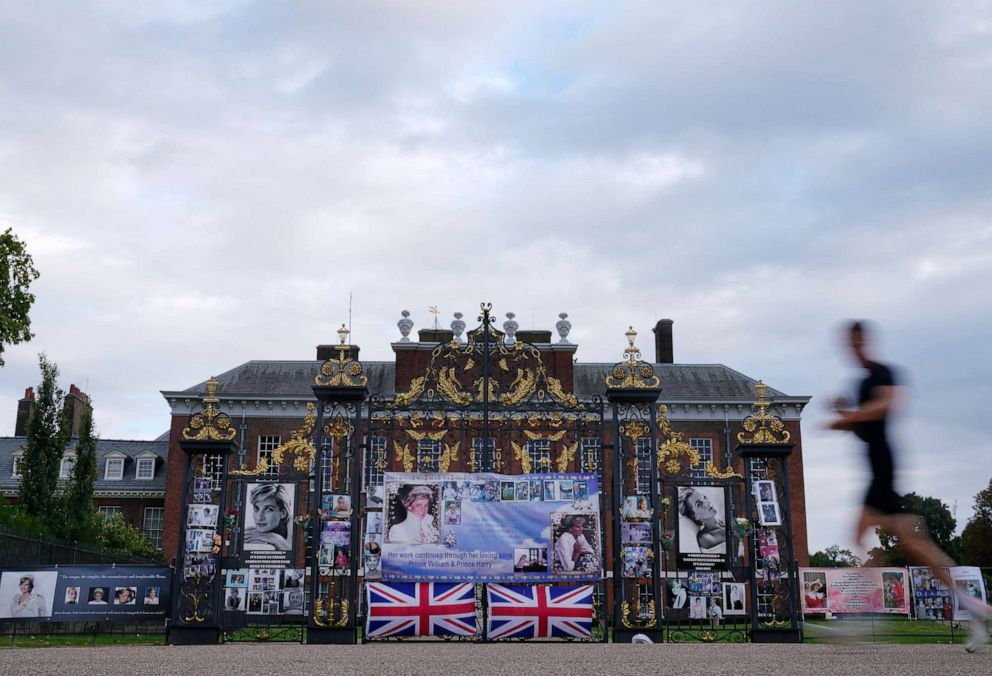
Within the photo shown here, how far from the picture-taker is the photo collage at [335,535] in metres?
19.8

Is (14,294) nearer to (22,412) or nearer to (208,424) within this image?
(208,424)

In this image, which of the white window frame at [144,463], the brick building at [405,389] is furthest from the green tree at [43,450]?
the white window frame at [144,463]

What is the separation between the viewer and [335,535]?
19953mm

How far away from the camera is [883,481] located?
8883 mm

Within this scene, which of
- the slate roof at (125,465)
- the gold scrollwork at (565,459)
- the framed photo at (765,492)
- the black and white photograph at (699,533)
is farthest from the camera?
the slate roof at (125,465)

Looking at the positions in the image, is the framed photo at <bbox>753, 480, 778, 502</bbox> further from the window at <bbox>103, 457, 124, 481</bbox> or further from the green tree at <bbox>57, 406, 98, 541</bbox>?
the window at <bbox>103, 457, 124, 481</bbox>

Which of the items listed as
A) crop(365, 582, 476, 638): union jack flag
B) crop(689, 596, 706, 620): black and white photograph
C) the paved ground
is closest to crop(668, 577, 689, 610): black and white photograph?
crop(689, 596, 706, 620): black and white photograph

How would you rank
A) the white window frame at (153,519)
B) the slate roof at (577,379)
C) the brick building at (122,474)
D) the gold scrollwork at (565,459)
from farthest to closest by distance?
the brick building at (122,474) → the white window frame at (153,519) → the slate roof at (577,379) → the gold scrollwork at (565,459)

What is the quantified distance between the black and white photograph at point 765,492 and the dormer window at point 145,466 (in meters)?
38.8

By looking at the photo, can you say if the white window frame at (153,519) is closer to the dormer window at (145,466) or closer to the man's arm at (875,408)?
the dormer window at (145,466)

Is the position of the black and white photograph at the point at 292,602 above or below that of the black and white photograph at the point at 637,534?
below

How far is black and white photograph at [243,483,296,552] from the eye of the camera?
20.2 metres

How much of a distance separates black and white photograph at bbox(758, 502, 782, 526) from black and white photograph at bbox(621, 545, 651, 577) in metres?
2.40

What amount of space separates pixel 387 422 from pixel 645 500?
5752 millimetres
